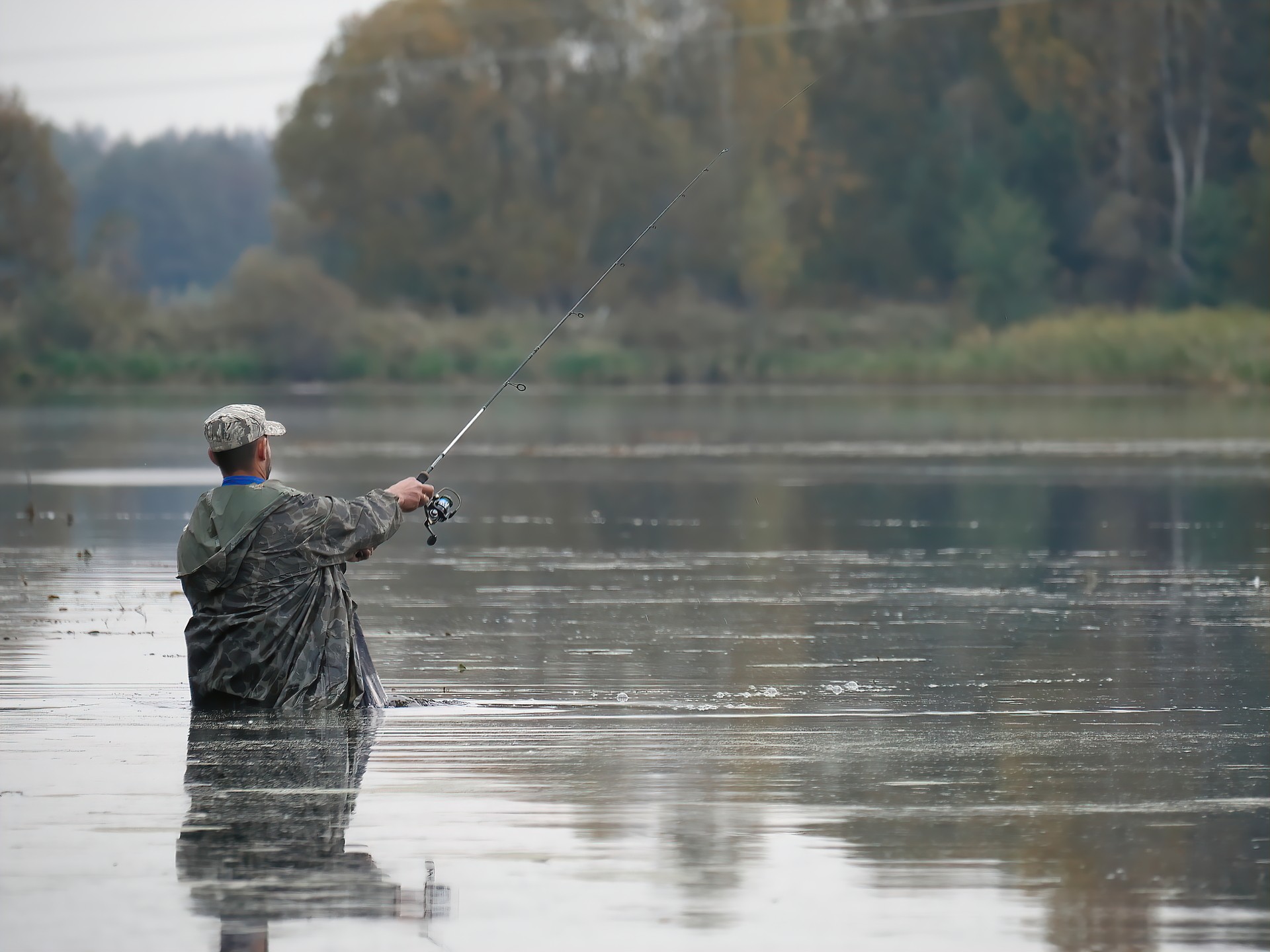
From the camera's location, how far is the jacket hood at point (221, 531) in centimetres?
758

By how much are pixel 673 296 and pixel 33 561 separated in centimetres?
4969

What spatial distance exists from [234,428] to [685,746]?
1.81m

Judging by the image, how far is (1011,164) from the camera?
212 feet

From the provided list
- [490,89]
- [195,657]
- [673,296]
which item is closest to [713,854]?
[195,657]

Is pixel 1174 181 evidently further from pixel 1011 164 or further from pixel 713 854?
pixel 713 854

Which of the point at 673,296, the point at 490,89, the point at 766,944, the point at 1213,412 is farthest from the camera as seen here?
the point at 490,89

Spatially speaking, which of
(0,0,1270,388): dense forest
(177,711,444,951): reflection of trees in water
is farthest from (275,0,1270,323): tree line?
(177,711,444,951): reflection of trees in water

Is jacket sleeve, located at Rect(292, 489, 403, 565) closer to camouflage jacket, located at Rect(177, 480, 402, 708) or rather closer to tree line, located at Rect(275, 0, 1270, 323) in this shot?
camouflage jacket, located at Rect(177, 480, 402, 708)

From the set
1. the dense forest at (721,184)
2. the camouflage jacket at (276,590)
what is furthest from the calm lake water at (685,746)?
the dense forest at (721,184)

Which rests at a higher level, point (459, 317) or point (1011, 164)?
point (1011, 164)

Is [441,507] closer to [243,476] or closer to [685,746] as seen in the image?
[243,476]

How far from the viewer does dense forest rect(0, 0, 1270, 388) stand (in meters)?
59.8

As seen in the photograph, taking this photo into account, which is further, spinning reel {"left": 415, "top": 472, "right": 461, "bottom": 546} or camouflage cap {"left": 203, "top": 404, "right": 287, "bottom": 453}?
spinning reel {"left": 415, "top": 472, "right": 461, "bottom": 546}

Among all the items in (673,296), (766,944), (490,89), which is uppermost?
(490,89)
